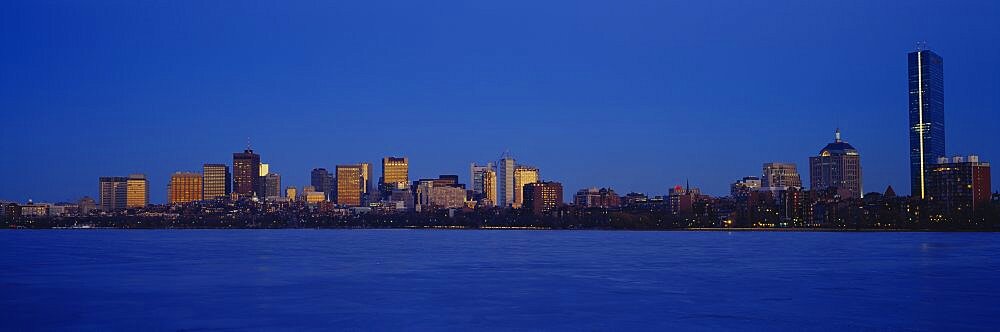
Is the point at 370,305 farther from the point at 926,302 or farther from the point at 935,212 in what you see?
the point at 935,212

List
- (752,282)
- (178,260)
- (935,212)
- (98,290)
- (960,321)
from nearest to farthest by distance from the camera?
(960,321)
(98,290)
(752,282)
(178,260)
(935,212)

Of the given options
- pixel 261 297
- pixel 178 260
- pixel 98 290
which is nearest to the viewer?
pixel 261 297

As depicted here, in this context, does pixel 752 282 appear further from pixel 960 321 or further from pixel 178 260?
pixel 178 260

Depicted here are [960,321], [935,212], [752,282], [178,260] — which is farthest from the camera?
[935,212]

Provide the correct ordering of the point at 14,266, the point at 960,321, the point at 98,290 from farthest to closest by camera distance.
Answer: the point at 14,266 < the point at 98,290 < the point at 960,321

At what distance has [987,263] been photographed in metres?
57.3

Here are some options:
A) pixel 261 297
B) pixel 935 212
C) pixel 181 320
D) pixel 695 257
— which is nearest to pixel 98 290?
pixel 261 297

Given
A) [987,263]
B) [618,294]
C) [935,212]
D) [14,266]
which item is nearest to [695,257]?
[987,263]

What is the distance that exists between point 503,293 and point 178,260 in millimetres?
32082

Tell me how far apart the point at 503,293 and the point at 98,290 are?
15854mm

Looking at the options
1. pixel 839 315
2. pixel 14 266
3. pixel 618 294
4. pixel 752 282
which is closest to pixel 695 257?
pixel 752 282

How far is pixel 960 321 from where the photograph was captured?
28.7 m

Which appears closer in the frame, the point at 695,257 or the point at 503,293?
the point at 503,293

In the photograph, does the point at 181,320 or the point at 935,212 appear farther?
the point at 935,212
